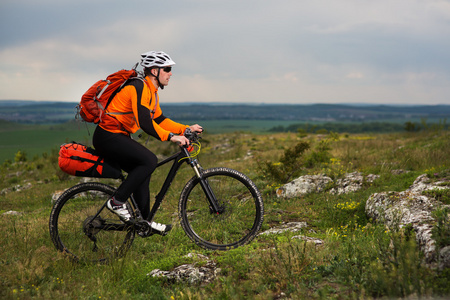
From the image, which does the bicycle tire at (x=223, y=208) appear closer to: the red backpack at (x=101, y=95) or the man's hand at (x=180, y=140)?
the man's hand at (x=180, y=140)

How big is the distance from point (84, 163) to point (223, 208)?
7.17 ft

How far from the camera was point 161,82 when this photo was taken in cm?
520

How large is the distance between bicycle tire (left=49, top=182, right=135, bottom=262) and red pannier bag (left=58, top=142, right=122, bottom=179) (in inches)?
10.1

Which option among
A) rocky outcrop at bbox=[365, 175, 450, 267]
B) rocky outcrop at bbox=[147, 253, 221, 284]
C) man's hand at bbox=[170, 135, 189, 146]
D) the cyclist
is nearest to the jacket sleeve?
the cyclist

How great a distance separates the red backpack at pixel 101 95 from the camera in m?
5.04

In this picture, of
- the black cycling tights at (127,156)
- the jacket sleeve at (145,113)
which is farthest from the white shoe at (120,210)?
the jacket sleeve at (145,113)

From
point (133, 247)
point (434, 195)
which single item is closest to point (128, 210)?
point (133, 247)

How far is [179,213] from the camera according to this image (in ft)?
17.7

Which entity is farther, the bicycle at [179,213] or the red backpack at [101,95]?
the bicycle at [179,213]

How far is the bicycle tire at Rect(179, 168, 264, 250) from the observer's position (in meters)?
5.33

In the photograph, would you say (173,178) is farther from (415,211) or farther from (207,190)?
(415,211)

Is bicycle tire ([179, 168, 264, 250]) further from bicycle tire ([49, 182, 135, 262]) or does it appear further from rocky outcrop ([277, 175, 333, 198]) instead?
rocky outcrop ([277, 175, 333, 198])

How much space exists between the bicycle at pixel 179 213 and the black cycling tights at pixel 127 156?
0.25 meters

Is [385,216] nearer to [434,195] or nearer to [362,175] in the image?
[434,195]
